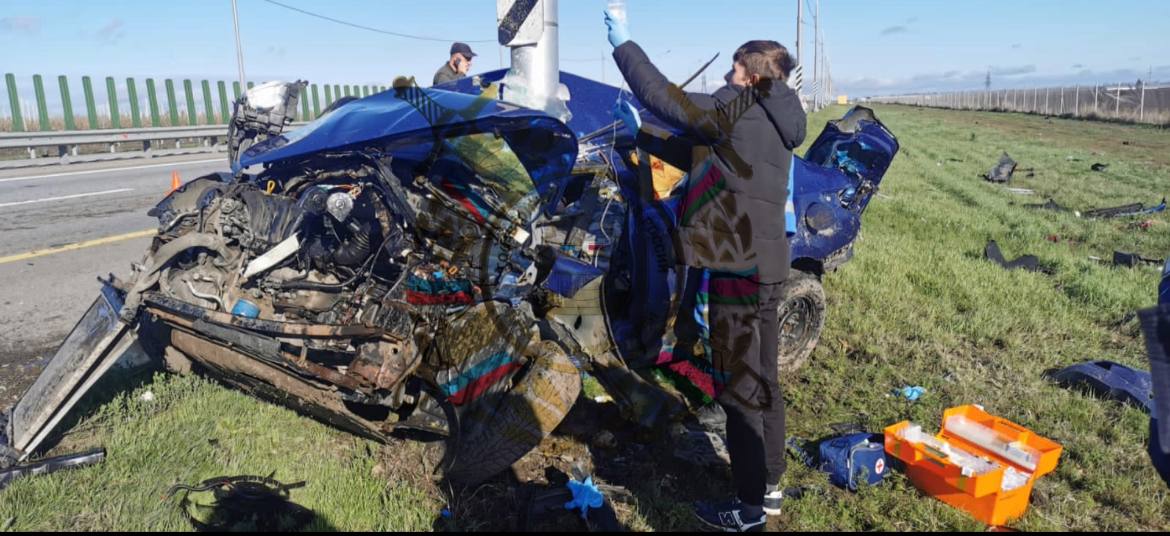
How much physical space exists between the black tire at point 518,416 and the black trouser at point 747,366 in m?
0.58

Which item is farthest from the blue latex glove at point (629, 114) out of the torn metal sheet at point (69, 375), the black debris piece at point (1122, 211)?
the black debris piece at point (1122, 211)

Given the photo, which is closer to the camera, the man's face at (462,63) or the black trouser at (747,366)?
the black trouser at (747,366)

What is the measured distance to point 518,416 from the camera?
9.46ft

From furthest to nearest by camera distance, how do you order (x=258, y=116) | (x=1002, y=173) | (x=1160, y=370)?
(x=1002, y=173) < (x=258, y=116) < (x=1160, y=370)

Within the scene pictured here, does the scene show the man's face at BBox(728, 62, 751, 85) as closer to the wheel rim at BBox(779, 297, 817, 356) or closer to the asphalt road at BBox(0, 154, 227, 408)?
the wheel rim at BBox(779, 297, 817, 356)

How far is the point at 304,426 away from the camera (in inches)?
140

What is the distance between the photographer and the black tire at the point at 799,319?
4215 millimetres

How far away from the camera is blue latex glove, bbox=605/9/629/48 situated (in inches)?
111

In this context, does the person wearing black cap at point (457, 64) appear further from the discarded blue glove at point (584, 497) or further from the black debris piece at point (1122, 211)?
the black debris piece at point (1122, 211)

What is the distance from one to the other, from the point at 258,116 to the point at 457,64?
277cm

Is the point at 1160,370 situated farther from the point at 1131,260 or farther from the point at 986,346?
the point at 1131,260

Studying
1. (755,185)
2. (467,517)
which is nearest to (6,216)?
(467,517)

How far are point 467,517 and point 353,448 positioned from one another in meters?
0.77

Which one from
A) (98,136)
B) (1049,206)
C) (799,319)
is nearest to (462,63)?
(799,319)
